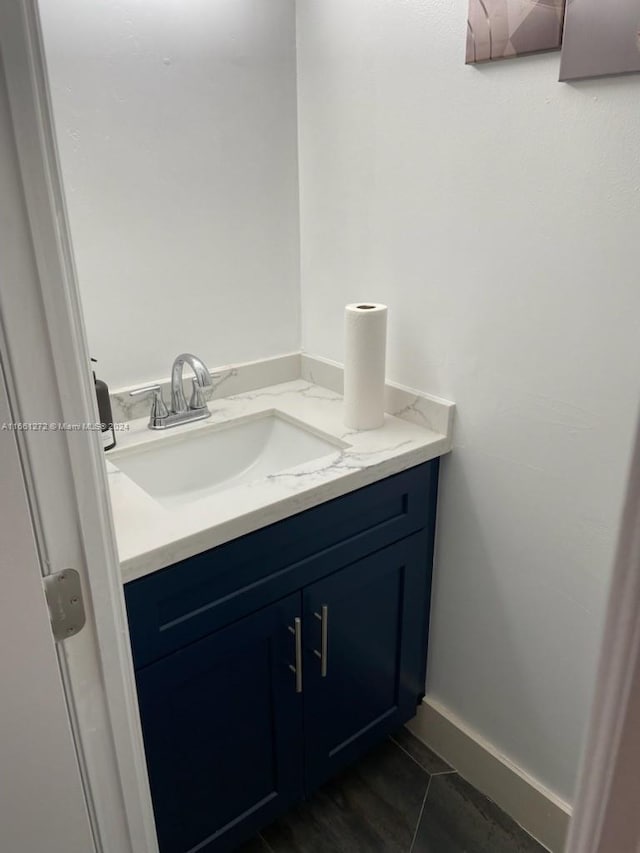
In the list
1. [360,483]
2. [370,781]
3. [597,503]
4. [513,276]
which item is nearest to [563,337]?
[513,276]

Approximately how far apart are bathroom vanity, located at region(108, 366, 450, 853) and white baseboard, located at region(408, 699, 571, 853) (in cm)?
12

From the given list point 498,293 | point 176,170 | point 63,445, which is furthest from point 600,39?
point 63,445

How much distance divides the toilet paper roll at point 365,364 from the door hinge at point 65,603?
2.85 ft

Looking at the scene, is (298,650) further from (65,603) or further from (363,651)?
(65,603)

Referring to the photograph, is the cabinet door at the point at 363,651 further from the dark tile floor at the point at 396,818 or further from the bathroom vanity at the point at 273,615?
the dark tile floor at the point at 396,818

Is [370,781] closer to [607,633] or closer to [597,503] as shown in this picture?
[597,503]

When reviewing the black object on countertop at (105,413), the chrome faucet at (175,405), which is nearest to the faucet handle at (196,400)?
the chrome faucet at (175,405)

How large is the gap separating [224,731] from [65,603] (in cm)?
70

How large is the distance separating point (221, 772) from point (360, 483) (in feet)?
2.20

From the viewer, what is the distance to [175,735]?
4.04ft

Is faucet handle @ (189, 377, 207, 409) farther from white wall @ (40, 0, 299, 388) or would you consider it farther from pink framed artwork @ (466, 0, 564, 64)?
pink framed artwork @ (466, 0, 564, 64)

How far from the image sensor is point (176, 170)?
148 cm

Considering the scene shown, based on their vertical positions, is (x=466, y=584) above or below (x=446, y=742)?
above

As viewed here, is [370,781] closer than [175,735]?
No
